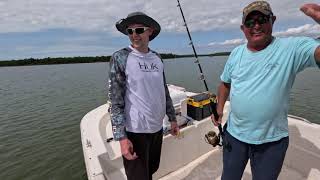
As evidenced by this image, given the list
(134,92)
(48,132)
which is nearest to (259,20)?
(134,92)

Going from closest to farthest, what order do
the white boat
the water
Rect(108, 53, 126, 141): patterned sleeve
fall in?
Rect(108, 53, 126, 141): patterned sleeve < the white boat < the water

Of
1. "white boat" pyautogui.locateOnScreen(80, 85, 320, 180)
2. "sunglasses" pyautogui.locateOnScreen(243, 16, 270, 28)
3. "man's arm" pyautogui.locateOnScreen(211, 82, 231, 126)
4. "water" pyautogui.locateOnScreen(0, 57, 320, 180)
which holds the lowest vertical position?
"water" pyautogui.locateOnScreen(0, 57, 320, 180)

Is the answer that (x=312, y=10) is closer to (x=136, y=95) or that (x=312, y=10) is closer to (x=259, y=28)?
(x=259, y=28)

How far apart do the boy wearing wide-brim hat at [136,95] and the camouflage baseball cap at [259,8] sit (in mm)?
767

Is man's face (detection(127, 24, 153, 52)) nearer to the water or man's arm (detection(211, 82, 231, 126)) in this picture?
man's arm (detection(211, 82, 231, 126))

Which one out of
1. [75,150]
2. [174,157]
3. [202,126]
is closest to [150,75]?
[174,157]


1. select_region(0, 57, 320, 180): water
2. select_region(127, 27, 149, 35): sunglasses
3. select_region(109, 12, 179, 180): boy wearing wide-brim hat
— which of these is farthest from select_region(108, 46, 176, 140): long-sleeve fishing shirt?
select_region(0, 57, 320, 180): water

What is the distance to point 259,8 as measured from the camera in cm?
180

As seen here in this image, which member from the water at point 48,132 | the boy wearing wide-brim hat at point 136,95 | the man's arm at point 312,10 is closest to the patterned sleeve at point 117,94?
the boy wearing wide-brim hat at point 136,95

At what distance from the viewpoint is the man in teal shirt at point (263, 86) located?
1.73 m

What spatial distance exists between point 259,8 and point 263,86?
1.84 ft

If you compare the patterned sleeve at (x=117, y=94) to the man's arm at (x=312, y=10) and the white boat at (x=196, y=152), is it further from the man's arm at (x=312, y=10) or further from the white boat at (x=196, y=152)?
the man's arm at (x=312, y=10)

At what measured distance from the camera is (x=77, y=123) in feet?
30.4

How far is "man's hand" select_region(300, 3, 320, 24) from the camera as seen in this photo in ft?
4.62
